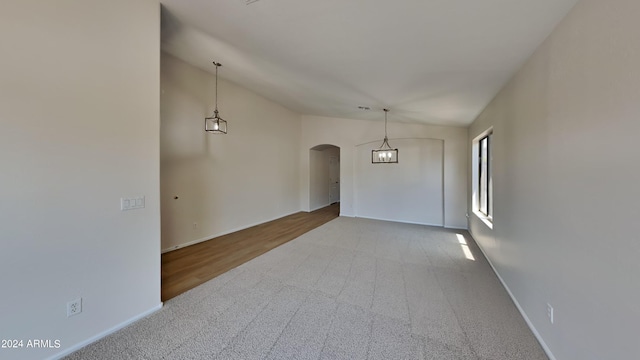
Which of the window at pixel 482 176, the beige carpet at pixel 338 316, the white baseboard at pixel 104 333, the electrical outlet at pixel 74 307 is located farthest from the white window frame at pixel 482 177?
the electrical outlet at pixel 74 307

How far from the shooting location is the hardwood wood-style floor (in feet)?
9.45

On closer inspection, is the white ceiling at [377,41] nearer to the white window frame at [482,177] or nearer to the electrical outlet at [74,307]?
the white window frame at [482,177]

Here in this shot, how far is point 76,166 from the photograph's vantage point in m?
1.74

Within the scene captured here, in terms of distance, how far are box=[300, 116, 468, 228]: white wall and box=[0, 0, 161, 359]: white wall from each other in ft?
17.2

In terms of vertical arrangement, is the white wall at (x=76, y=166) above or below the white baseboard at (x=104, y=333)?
above

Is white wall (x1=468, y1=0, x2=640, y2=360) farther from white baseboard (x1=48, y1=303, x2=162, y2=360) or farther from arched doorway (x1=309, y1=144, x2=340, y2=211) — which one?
arched doorway (x1=309, y1=144, x2=340, y2=211)

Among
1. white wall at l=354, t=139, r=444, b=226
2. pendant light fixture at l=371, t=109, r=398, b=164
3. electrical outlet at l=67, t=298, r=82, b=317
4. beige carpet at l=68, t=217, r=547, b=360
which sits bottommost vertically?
beige carpet at l=68, t=217, r=547, b=360

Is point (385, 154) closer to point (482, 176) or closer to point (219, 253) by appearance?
point (482, 176)

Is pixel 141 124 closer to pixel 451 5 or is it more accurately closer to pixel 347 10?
pixel 347 10

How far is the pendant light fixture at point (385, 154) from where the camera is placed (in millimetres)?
5738

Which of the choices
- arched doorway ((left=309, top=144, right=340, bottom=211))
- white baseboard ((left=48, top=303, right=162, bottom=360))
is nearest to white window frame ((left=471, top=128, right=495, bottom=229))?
arched doorway ((left=309, top=144, right=340, bottom=211))

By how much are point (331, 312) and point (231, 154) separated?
12.9 ft

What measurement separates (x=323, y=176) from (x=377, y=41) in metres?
6.62

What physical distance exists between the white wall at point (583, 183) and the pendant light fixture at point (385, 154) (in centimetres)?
347
